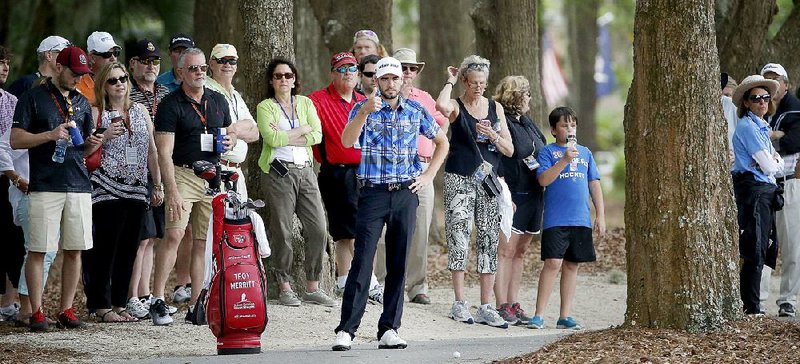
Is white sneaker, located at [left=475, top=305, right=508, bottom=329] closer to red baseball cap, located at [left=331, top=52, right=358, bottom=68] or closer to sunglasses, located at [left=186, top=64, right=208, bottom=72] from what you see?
red baseball cap, located at [left=331, top=52, right=358, bottom=68]

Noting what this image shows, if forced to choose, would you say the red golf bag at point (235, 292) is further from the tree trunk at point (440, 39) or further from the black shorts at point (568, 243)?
the tree trunk at point (440, 39)

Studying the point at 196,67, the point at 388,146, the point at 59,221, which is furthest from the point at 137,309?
the point at 388,146

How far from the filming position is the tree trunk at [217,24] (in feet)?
62.4

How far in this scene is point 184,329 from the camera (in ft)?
36.8

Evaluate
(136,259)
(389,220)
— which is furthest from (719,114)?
(136,259)

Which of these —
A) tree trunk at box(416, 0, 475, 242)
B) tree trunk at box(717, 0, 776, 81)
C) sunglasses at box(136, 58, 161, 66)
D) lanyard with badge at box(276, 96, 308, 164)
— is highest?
tree trunk at box(416, 0, 475, 242)

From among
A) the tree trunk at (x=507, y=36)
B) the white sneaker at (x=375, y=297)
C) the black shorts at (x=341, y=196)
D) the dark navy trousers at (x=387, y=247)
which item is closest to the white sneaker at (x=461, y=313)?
the white sneaker at (x=375, y=297)

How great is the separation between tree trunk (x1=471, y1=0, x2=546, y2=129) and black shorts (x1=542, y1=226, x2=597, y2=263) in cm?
511

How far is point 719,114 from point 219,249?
12.2 feet

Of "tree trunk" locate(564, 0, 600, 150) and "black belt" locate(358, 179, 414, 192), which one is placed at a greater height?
"tree trunk" locate(564, 0, 600, 150)

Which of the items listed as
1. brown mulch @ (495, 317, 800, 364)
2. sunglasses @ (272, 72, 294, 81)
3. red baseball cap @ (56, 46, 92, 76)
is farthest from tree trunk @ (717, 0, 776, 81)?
red baseball cap @ (56, 46, 92, 76)

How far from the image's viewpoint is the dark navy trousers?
10070 mm

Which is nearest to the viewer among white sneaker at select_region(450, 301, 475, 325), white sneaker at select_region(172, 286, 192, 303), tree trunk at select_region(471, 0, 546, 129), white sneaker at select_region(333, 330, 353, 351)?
white sneaker at select_region(333, 330, 353, 351)

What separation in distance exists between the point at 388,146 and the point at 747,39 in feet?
27.8
